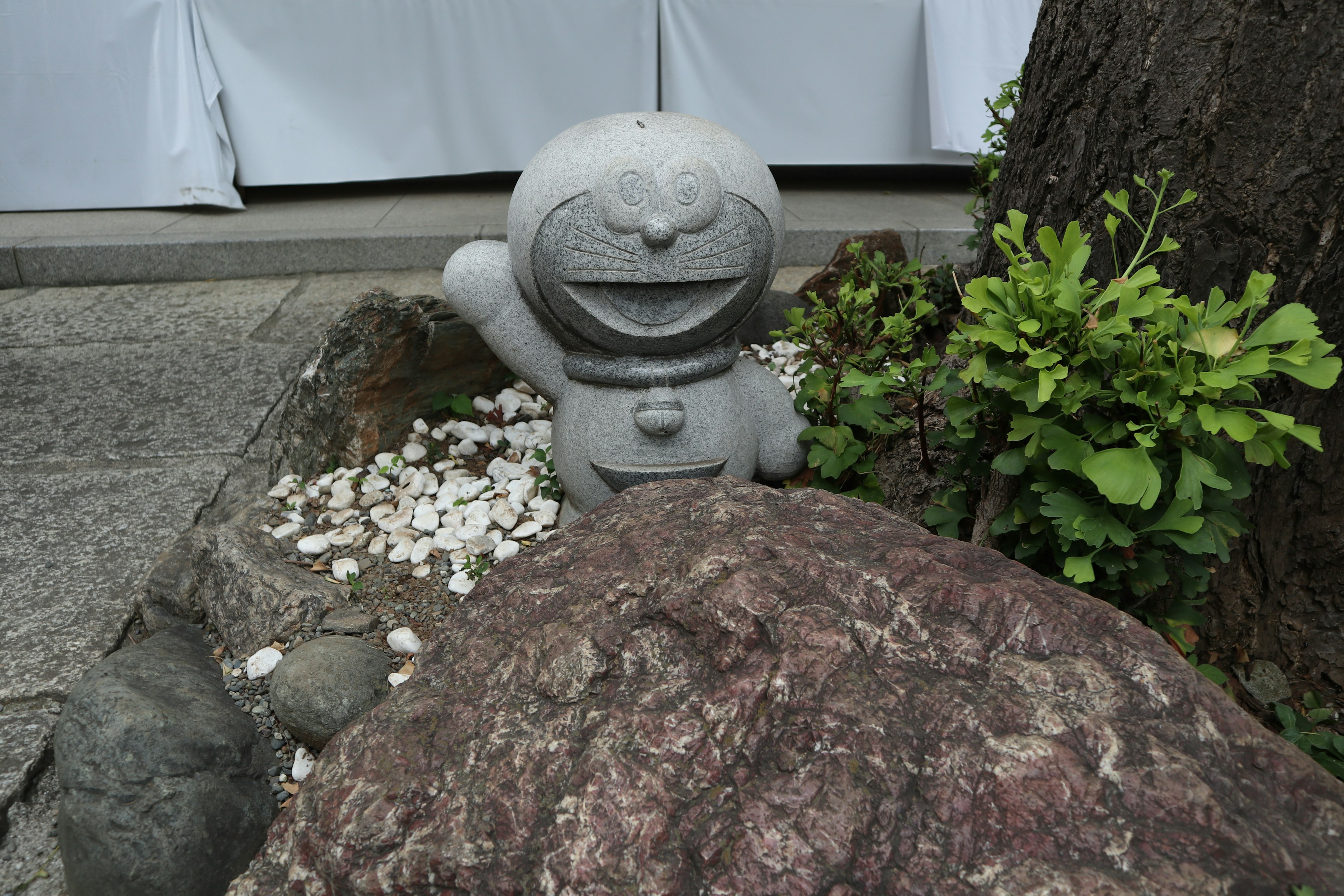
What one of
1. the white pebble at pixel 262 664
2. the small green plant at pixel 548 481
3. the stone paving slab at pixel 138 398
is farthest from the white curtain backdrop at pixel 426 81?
the white pebble at pixel 262 664

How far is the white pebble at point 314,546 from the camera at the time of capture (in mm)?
2387

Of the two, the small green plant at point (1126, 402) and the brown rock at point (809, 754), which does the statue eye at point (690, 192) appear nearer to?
the small green plant at point (1126, 402)

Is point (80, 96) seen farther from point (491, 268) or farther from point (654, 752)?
point (654, 752)

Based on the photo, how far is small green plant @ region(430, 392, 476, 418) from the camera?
118 inches

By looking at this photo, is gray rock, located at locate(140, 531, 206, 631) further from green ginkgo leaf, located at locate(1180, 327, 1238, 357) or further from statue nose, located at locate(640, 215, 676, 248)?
green ginkgo leaf, located at locate(1180, 327, 1238, 357)

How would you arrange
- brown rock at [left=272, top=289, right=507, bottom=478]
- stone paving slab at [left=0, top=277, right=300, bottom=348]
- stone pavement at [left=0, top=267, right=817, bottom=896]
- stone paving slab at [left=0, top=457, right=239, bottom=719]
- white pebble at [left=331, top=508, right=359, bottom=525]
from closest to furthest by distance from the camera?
stone pavement at [left=0, top=267, right=817, bottom=896] → stone paving slab at [left=0, top=457, right=239, bottom=719] → white pebble at [left=331, top=508, right=359, bottom=525] → brown rock at [left=272, top=289, right=507, bottom=478] → stone paving slab at [left=0, top=277, right=300, bottom=348]

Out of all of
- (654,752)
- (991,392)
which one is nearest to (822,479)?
(991,392)

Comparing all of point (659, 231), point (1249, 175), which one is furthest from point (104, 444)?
point (1249, 175)

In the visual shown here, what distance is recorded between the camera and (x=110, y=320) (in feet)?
13.6

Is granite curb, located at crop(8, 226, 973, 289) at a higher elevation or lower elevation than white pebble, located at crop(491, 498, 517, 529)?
higher

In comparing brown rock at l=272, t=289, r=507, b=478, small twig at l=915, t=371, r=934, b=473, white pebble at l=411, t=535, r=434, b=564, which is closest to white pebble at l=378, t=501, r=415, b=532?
white pebble at l=411, t=535, r=434, b=564

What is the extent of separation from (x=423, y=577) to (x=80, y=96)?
4217 millimetres

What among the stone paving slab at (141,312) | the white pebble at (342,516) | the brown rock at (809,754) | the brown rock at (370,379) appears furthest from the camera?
the stone paving slab at (141,312)

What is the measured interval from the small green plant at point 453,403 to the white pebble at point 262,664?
1186 mm
